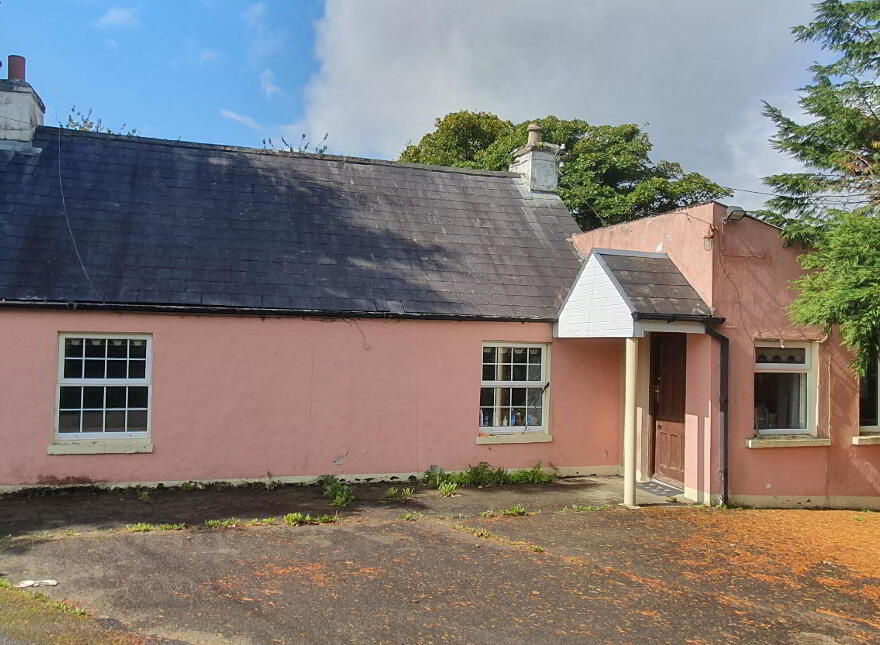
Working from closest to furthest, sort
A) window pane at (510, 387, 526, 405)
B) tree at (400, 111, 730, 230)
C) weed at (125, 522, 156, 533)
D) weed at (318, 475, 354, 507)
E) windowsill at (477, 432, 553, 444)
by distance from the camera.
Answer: weed at (125, 522, 156, 533), weed at (318, 475, 354, 507), windowsill at (477, 432, 553, 444), window pane at (510, 387, 526, 405), tree at (400, 111, 730, 230)

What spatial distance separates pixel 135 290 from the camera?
419 inches

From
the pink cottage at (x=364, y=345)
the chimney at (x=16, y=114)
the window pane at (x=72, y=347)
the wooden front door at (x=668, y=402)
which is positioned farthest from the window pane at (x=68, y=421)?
the wooden front door at (x=668, y=402)

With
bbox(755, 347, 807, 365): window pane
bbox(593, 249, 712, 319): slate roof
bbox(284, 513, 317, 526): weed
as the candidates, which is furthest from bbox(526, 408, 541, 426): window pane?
bbox(284, 513, 317, 526): weed

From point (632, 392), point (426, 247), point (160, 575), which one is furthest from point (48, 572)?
point (426, 247)

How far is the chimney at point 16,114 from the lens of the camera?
12.6 metres

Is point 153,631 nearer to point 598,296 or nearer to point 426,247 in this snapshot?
point 598,296

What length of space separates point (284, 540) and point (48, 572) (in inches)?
94.0

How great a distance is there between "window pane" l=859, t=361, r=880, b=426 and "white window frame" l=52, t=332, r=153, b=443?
1156 centimetres

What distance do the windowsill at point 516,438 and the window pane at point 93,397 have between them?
19.8 ft

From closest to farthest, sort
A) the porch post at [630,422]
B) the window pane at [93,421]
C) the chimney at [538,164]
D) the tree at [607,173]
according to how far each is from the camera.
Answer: the porch post at [630,422] < the window pane at [93,421] < the chimney at [538,164] < the tree at [607,173]

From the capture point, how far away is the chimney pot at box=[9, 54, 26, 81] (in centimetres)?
1312

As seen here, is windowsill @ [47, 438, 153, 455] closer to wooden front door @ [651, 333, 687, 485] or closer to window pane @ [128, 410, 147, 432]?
window pane @ [128, 410, 147, 432]

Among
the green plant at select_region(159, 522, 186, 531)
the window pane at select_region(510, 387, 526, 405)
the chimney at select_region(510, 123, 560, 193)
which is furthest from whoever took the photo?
the chimney at select_region(510, 123, 560, 193)

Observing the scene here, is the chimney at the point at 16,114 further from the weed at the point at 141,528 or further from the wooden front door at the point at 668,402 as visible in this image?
the wooden front door at the point at 668,402
